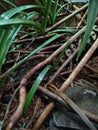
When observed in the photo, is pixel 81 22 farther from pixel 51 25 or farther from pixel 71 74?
pixel 71 74

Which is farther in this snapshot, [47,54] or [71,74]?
[47,54]

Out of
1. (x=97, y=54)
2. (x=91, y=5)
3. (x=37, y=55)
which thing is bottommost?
(x=97, y=54)

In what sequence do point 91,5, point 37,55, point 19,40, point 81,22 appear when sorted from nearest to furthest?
point 91,5 < point 37,55 < point 19,40 < point 81,22

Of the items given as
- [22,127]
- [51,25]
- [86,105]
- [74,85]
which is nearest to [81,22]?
[51,25]

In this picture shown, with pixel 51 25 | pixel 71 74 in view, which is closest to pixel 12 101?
pixel 71 74

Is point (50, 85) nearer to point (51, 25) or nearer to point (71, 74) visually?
point (71, 74)

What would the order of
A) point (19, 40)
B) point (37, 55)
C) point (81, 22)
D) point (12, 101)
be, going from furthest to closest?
point (81, 22) < point (19, 40) < point (37, 55) < point (12, 101)

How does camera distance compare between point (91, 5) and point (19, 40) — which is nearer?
point (91, 5)

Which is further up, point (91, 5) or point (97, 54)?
point (91, 5)

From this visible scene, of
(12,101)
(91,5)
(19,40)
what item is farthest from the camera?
(19,40)
